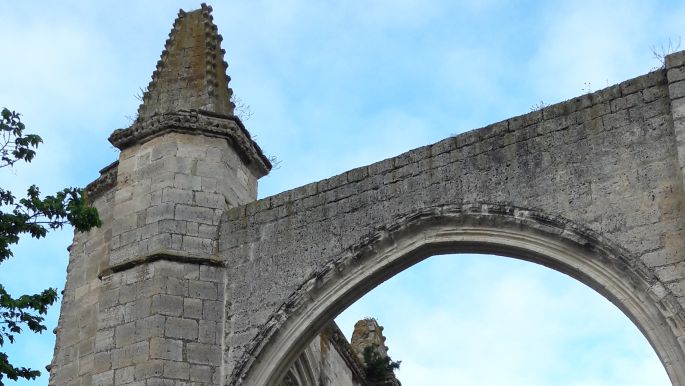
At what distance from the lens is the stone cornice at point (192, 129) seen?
30.6 ft

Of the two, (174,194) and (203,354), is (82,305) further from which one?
(203,354)

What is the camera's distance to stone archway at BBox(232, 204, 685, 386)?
695cm

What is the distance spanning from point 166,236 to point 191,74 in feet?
5.55

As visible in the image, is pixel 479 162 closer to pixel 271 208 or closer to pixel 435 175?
pixel 435 175

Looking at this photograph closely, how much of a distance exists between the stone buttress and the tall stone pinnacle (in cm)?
1

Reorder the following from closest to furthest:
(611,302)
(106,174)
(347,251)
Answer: (611,302), (347,251), (106,174)

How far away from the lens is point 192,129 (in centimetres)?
933

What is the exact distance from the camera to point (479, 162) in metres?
8.05

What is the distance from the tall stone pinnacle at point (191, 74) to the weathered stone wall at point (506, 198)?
1134 mm

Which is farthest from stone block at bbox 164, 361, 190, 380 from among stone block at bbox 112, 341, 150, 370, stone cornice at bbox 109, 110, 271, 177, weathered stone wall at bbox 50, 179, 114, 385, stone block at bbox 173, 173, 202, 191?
stone cornice at bbox 109, 110, 271, 177

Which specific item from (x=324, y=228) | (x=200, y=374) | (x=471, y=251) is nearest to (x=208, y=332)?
(x=200, y=374)

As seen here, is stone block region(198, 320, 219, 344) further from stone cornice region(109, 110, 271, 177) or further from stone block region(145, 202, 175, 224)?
stone cornice region(109, 110, 271, 177)

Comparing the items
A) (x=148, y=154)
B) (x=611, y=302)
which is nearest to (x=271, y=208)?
(x=148, y=154)

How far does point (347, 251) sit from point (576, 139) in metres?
1.84
